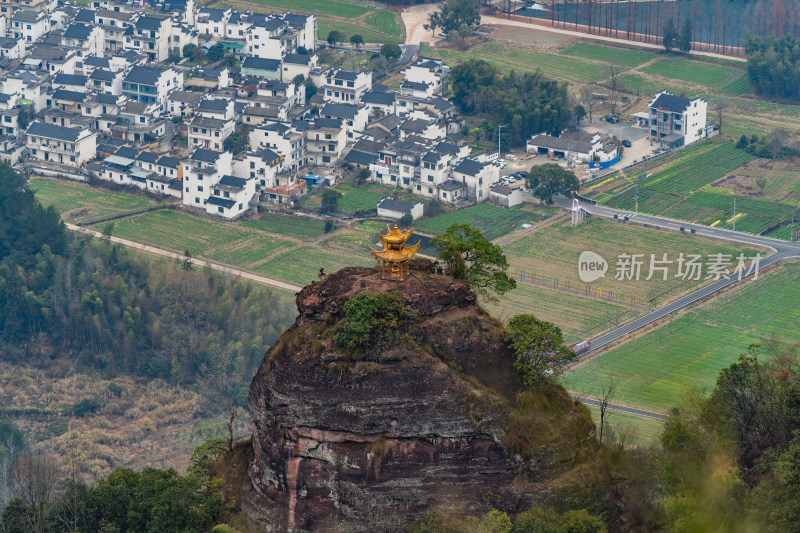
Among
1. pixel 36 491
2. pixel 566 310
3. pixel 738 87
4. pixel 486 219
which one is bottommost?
pixel 566 310

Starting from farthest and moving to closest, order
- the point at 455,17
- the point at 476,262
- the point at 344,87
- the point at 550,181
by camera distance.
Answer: the point at 455,17 < the point at 344,87 < the point at 550,181 < the point at 476,262

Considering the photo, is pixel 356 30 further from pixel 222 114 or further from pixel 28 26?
pixel 28 26

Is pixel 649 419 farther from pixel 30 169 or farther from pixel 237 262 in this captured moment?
pixel 30 169

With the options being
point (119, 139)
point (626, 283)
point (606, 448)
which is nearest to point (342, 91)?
point (119, 139)

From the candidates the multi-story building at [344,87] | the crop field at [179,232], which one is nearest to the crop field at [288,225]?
the crop field at [179,232]

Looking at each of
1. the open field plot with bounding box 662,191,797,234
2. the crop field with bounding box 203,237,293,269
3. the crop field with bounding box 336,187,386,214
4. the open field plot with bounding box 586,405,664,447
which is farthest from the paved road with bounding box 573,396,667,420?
the crop field with bounding box 336,187,386,214

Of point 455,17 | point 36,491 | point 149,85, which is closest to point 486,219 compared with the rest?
point 149,85

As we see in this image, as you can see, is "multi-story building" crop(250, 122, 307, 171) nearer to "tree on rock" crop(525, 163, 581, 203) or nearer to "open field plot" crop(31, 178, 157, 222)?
"open field plot" crop(31, 178, 157, 222)
